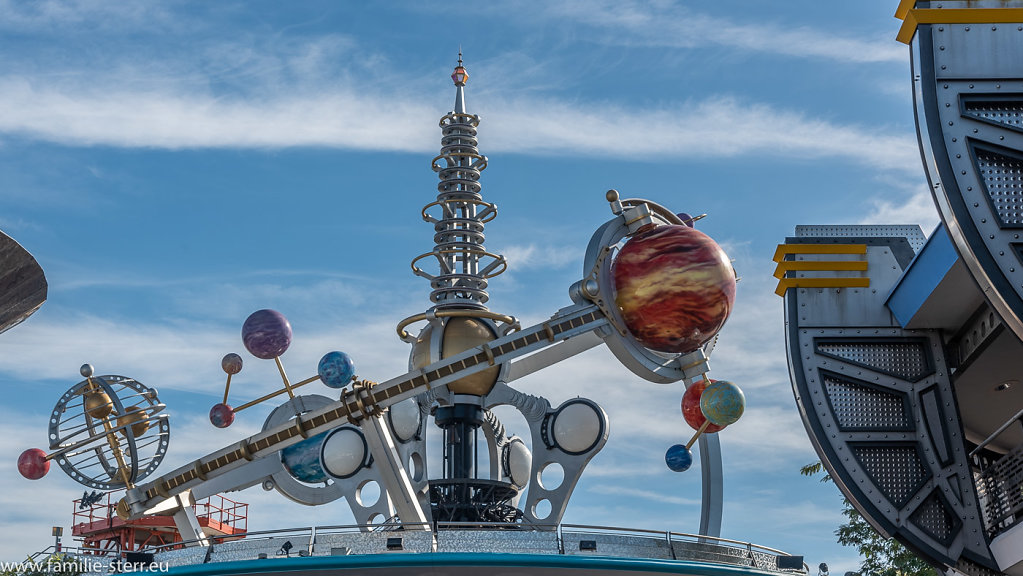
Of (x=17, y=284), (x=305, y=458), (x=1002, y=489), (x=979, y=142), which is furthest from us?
(x=305, y=458)

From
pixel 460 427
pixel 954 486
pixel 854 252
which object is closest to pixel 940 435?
pixel 954 486

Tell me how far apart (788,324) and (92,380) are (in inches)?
489

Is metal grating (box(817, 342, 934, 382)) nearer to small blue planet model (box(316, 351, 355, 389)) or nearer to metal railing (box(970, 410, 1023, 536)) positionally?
metal railing (box(970, 410, 1023, 536))

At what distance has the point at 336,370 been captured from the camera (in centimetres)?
2139

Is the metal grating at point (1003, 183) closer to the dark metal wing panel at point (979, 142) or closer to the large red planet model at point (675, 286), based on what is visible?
the dark metal wing panel at point (979, 142)

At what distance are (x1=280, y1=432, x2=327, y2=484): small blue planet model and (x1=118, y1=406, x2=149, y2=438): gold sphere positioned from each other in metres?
3.55

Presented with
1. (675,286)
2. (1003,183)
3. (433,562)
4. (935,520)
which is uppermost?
(675,286)

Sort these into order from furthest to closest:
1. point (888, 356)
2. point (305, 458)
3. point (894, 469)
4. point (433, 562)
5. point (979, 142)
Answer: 1. point (305, 458)
2. point (888, 356)
3. point (894, 469)
4. point (433, 562)
5. point (979, 142)

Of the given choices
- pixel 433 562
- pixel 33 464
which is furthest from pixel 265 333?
pixel 433 562

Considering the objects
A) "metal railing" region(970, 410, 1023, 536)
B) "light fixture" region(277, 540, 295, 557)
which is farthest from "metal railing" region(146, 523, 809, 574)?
"metal railing" region(970, 410, 1023, 536)

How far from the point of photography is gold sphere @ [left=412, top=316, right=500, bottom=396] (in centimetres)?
2383

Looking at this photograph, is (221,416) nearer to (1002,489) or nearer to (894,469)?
(894,469)

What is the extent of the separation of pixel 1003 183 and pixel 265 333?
13135 millimetres

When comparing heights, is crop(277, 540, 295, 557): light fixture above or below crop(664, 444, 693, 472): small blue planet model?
below
